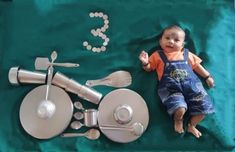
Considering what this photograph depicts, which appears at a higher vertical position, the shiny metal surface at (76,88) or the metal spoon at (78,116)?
the shiny metal surface at (76,88)

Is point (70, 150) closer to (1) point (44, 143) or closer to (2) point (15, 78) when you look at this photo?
(1) point (44, 143)

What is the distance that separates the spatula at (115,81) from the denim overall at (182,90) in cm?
7

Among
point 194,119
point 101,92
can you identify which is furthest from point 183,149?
point 101,92

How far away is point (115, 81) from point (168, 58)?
0.12 m

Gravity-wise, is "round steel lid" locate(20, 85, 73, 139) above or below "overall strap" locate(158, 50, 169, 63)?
below

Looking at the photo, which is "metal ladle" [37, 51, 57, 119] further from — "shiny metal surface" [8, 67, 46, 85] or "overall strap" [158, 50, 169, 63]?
"overall strap" [158, 50, 169, 63]

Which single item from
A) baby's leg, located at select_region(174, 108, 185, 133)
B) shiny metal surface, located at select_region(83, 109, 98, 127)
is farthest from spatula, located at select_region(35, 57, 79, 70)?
baby's leg, located at select_region(174, 108, 185, 133)

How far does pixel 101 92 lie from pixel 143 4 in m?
0.23

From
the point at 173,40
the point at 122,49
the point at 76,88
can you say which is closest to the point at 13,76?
the point at 76,88

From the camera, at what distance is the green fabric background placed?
901 millimetres

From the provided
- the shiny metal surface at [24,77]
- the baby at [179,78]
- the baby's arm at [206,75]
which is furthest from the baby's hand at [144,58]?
the shiny metal surface at [24,77]

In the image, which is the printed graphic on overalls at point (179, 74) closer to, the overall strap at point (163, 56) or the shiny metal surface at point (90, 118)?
the overall strap at point (163, 56)

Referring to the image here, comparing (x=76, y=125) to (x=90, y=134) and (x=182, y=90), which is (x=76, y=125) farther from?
(x=182, y=90)

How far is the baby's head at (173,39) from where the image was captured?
921 mm
